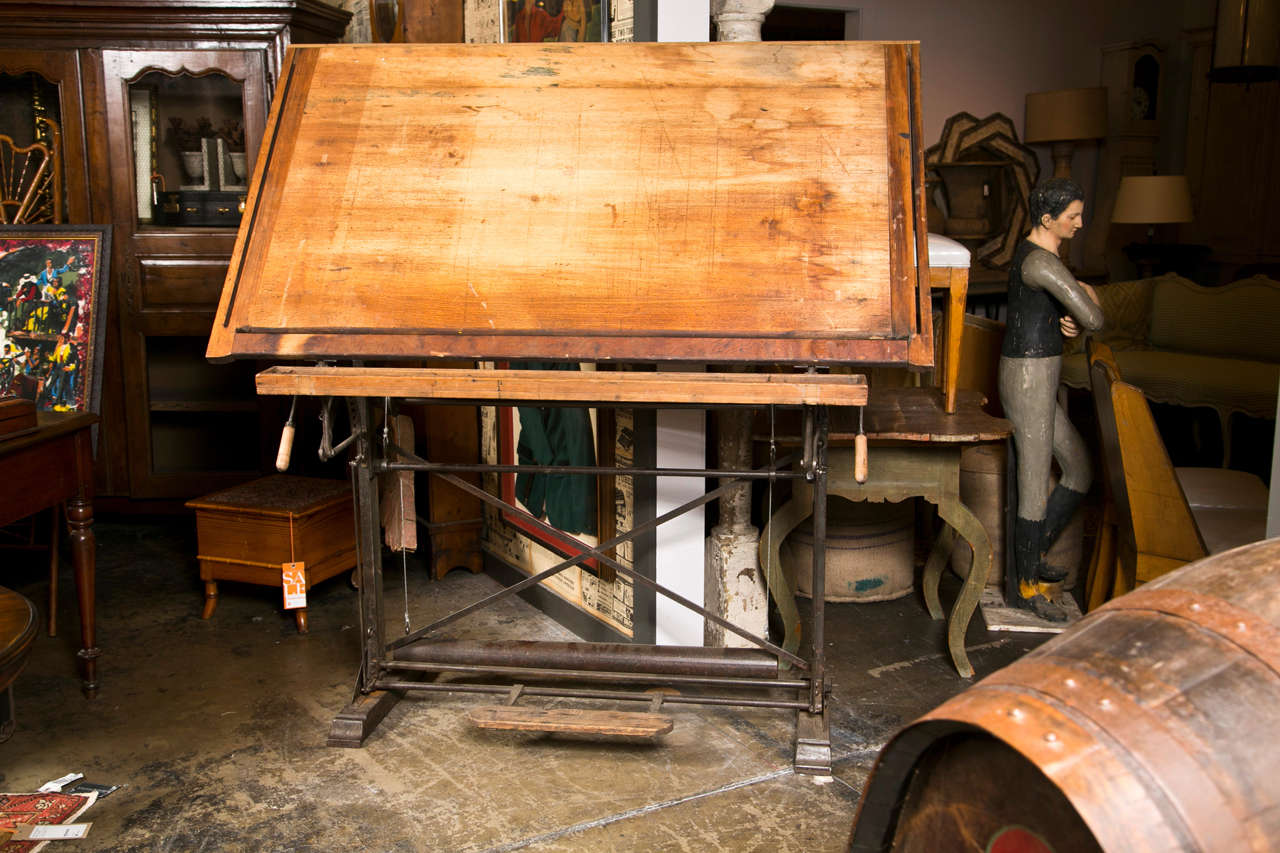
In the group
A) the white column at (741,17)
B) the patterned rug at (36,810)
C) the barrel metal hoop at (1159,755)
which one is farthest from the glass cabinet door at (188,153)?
the barrel metal hoop at (1159,755)

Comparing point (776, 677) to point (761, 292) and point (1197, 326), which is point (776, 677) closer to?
point (761, 292)

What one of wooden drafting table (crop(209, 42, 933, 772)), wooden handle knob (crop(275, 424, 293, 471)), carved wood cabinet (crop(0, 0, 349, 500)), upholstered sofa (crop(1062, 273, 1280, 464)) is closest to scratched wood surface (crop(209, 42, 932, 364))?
wooden drafting table (crop(209, 42, 933, 772))

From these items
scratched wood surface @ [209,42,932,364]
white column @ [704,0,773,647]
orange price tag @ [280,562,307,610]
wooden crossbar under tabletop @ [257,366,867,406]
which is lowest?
orange price tag @ [280,562,307,610]

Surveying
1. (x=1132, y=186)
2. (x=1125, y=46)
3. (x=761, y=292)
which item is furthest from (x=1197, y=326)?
(x=761, y=292)

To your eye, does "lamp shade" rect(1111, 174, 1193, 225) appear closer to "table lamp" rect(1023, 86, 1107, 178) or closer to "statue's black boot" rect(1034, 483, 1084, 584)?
"table lamp" rect(1023, 86, 1107, 178)

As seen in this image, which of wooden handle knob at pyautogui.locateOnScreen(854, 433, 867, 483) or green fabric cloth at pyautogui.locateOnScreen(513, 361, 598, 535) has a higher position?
wooden handle knob at pyautogui.locateOnScreen(854, 433, 867, 483)

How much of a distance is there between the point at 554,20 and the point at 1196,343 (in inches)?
162

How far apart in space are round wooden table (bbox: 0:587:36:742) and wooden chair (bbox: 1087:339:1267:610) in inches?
110

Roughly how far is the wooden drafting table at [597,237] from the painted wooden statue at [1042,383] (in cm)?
107

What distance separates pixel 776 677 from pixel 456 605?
1449mm

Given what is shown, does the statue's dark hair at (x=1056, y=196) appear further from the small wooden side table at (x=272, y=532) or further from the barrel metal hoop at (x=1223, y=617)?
the barrel metal hoop at (x=1223, y=617)

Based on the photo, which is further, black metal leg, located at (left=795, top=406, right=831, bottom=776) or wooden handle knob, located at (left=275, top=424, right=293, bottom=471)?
black metal leg, located at (left=795, top=406, right=831, bottom=776)

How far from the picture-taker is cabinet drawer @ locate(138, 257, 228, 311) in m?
4.72

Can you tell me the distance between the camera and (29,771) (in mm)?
2959
